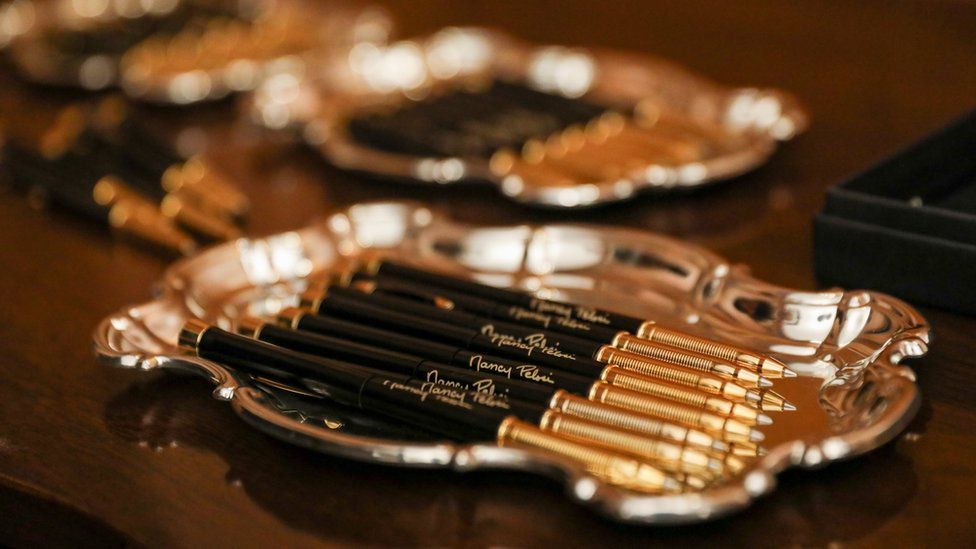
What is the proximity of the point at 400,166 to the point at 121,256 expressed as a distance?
22cm

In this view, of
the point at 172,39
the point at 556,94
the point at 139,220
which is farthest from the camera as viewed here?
the point at 172,39

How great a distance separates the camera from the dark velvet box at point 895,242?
53 cm

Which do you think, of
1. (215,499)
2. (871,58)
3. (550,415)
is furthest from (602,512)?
(871,58)

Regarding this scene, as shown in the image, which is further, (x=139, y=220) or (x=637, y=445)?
(x=139, y=220)

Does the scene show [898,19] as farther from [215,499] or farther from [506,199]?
[215,499]

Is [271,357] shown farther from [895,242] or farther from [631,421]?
[895,242]

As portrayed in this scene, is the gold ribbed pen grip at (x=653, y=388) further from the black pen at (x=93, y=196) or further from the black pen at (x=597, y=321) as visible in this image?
the black pen at (x=93, y=196)

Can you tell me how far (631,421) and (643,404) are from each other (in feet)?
0.06

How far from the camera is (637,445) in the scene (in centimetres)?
A: 40

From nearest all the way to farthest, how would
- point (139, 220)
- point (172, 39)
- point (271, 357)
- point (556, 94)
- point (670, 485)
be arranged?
point (670, 485) < point (271, 357) < point (139, 220) < point (556, 94) < point (172, 39)

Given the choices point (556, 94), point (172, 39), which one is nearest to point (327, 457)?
point (556, 94)

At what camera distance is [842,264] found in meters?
0.57

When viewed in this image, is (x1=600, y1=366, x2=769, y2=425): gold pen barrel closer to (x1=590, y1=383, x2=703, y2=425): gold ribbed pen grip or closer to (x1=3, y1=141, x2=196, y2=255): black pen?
(x1=590, y1=383, x2=703, y2=425): gold ribbed pen grip
